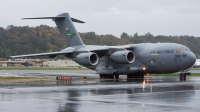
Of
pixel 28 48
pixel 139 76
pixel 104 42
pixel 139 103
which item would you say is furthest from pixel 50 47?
pixel 139 103

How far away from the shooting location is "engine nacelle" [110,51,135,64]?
120 ft

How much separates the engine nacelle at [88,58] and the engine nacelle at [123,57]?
158 cm

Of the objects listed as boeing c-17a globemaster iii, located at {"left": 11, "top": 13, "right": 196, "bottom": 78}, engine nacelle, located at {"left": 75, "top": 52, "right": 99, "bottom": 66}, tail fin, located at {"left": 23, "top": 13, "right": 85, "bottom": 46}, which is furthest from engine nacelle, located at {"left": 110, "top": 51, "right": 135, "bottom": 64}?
tail fin, located at {"left": 23, "top": 13, "right": 85, "bottom": 46}

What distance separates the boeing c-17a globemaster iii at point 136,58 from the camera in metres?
35.4

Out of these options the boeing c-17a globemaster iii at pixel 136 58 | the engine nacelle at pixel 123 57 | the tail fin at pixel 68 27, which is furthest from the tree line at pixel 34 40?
the engine nacelle at pixel 123 57

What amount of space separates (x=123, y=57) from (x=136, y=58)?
1.64m

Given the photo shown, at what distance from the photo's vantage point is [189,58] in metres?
35.0

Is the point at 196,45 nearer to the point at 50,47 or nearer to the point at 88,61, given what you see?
the point at 50,47

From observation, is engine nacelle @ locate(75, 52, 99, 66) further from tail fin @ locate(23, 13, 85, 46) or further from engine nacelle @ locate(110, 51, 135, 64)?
tail fin @ locate(23, 13, 85, 46)

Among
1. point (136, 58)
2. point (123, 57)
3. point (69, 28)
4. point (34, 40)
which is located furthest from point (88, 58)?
point (34, 40)

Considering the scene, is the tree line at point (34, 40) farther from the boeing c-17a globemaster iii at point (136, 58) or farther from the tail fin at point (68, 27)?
the boeing c-17a globemaster iii at point (136, 58)

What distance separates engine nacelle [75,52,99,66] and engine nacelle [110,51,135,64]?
158cm

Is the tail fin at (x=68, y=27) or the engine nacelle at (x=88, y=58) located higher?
the tail fin at (x=68, y=27)

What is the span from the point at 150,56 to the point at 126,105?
22191 mm
